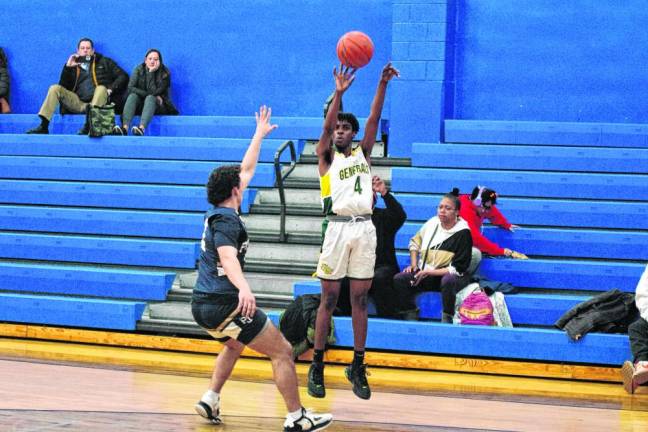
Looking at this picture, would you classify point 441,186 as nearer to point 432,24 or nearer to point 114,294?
point 432,24

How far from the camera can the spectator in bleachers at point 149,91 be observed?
11.1 meters

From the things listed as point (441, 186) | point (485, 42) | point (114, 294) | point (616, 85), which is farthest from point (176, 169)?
point (616, 85)

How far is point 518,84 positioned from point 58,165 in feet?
15.2

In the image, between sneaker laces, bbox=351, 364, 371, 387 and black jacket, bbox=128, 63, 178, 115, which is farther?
black jacket, bbox=128, 63, 178, 115

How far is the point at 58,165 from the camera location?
1055 centimetres

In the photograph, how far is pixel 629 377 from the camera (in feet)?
23.9

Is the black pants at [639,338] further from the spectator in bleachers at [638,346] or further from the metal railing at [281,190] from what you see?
the metal railing at [281,190]

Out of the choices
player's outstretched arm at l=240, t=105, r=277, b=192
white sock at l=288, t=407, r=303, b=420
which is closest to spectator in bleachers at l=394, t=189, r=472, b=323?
player's outstretched arm at l=240, t=105, r=277, b=192

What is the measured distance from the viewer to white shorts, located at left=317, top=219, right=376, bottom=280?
21.9 ft

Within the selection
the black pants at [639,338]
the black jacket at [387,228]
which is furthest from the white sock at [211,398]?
the black pants at [639,338]

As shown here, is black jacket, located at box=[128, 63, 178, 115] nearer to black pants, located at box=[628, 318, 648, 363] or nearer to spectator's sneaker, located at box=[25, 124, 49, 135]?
spectator's sneaker, located at box=[25, 124, 49, 135]

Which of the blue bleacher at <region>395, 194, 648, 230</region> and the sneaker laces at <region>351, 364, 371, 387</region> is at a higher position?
the blue bleacher at <region>395, 194, 648, 230</region>

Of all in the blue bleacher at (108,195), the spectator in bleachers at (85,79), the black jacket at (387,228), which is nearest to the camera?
the black jacket at (387,228)

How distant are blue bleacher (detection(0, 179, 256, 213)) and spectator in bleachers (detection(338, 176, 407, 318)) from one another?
1849mm
